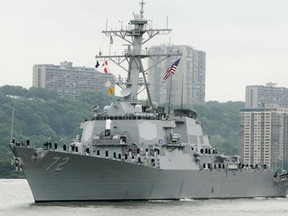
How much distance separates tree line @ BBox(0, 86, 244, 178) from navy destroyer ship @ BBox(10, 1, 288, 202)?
57123 mm

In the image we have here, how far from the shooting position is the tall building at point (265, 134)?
148 metres

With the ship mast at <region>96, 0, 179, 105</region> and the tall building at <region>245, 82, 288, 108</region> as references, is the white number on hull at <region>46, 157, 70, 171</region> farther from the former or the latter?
the tall building at <region>245, 82, 288, 108</region>

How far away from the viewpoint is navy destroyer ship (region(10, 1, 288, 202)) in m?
56.6

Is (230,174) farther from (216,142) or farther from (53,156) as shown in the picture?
(216,142)

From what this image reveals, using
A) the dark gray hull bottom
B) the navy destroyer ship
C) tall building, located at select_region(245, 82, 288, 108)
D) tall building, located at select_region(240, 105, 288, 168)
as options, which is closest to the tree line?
tall building, located at select_region(240, 105, 288, 168)

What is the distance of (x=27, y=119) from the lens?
478 feet

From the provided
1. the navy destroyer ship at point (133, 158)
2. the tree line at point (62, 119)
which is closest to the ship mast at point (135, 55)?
the navy destroyer ship at point (133, 158)

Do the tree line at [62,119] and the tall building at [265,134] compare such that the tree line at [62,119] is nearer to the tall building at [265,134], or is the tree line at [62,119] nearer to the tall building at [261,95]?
the tall building at [265,134]

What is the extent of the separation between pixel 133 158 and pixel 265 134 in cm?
9505

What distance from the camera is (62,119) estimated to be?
480 ft

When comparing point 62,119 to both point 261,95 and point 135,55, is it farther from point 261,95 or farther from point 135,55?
point 135,55

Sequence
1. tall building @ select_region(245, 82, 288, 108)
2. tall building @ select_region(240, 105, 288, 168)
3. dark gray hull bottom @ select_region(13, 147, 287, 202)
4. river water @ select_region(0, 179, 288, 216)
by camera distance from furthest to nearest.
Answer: tall building @ select_region(245, 82, 288, 108), tall building @ select_region(240, 105, 288, 168), dark gray hull bottom @ select_region(13, 147, 287, 202), river water @ select_region(0, 179, 288, 216)

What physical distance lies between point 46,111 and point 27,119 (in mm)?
6331

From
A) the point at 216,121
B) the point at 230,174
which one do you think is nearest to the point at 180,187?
the point at 230,174
